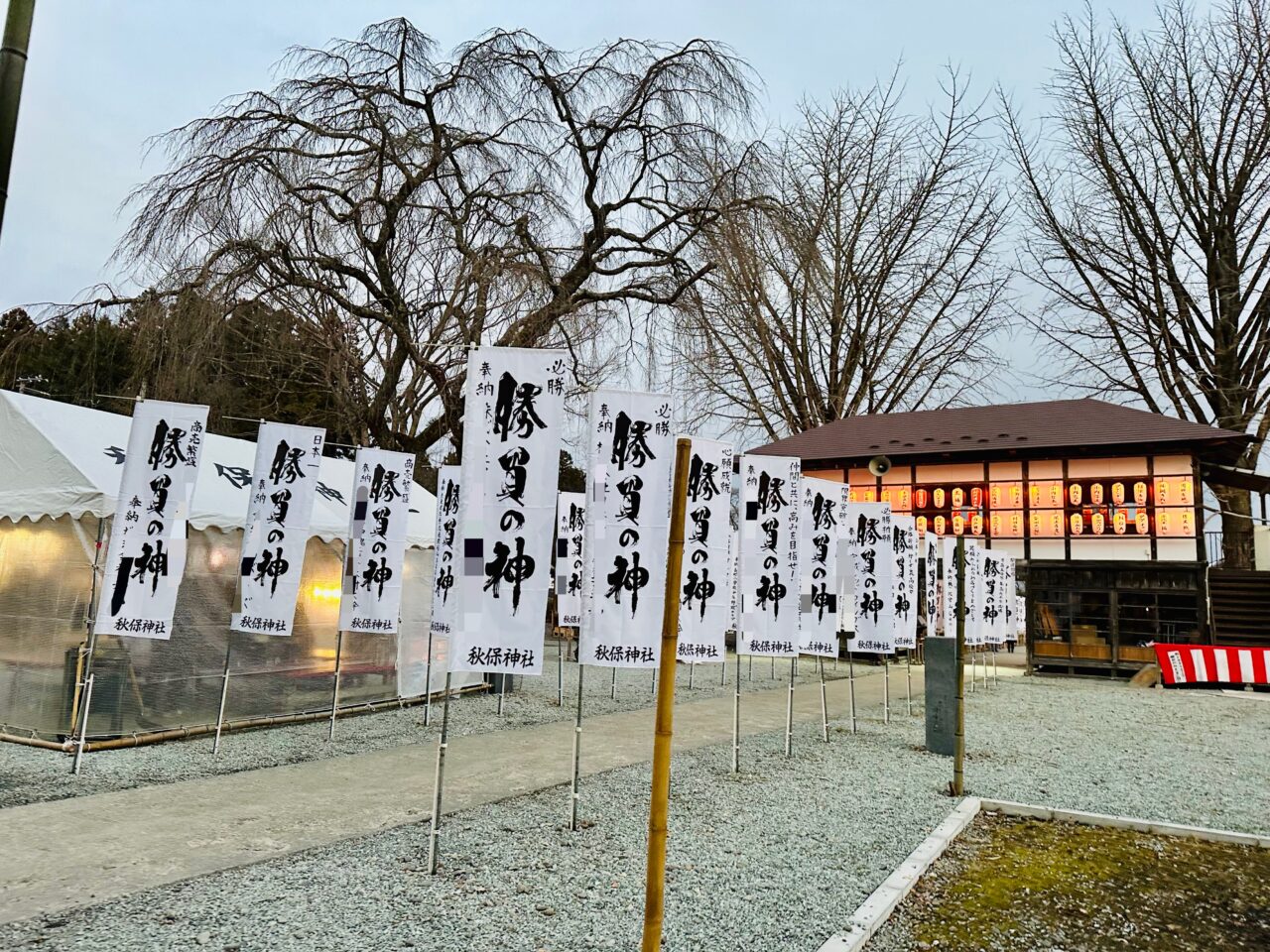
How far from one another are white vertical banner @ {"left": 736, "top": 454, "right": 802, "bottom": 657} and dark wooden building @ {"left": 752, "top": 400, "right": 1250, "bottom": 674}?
12331 millimetres

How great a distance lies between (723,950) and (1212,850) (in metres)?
4.10

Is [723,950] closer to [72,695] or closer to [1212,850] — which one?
[1212,850]

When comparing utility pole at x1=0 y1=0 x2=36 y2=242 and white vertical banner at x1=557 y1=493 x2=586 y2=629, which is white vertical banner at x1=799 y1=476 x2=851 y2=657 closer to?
white vertical banner at x1=557 y1=493 x2=586 y2=629

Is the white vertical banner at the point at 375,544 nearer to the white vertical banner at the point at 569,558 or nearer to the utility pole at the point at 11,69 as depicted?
the white vertical banner at the point at 569,558

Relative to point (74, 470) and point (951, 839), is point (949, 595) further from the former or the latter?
point (74, 470)

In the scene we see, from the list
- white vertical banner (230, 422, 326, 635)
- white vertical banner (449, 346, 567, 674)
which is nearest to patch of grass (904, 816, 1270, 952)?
white vertical banner (449, 346, 567, 674)

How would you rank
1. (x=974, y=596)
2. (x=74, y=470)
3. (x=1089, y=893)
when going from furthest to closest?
1. (x=974, y=596)
2. (x=74, y=470)
3. (x=1089, y=893)

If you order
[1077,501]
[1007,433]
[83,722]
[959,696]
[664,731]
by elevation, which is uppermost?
[1007,433]

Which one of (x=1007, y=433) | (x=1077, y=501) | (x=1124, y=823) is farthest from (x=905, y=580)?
(x=1007, y=433)

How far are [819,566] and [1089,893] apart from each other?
15.7 feet

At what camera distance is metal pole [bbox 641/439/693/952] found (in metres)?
2.61

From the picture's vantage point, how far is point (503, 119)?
1278cm

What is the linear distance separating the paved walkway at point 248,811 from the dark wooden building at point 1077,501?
13058 millimetres

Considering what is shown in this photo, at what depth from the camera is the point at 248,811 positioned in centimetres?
571
